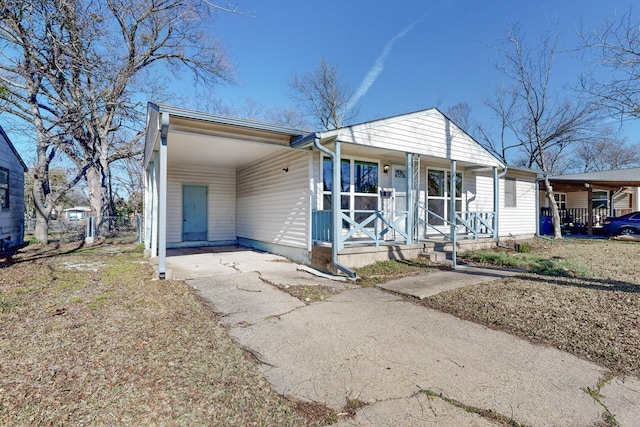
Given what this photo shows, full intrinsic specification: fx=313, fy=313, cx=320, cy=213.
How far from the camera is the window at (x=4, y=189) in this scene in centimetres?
1035

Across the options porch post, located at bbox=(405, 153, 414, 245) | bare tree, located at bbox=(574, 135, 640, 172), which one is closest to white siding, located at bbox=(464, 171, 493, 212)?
porch post, located at bbox=(405, 153, 414, 245)

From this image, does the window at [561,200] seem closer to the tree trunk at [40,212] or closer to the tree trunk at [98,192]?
the tree trunk at [98,192]

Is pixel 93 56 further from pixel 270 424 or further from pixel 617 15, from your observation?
pixel 617 15

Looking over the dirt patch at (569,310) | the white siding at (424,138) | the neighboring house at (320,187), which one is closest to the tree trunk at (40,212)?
the neighboring house at (320,187)

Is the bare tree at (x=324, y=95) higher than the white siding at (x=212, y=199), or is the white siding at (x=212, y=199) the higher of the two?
the bare tree at (x=324, y=95)

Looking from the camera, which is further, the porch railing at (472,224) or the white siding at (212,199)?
the white siding at (212,199)

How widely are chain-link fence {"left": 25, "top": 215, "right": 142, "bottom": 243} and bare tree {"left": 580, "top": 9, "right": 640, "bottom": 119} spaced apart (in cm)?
1456

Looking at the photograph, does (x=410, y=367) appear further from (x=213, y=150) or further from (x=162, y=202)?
(x=213, y=150)

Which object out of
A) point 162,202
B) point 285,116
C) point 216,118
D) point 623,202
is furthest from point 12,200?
point 623,202

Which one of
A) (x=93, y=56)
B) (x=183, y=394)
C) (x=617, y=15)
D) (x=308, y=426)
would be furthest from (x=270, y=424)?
(x=93, y=56)

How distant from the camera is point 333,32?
19.5m

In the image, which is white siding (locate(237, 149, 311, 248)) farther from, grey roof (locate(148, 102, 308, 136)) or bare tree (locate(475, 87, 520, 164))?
bare tree (locate(475, 87, 520, 164))

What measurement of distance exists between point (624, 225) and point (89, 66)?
65.5 ft

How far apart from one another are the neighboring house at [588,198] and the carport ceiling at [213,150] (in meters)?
13.8
